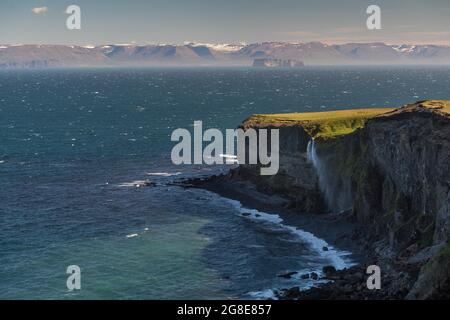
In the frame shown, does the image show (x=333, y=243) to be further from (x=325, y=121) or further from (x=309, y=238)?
(x=325, y=121)

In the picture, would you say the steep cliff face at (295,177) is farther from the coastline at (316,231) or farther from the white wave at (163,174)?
the white wave at (163,174)

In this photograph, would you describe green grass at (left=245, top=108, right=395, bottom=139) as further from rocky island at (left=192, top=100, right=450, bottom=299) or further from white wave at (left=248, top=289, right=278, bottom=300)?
white wave at (left=248, top=289, right=278, bottom=300)

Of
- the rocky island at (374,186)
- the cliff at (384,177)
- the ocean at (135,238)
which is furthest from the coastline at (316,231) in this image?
the cliff at (384,177)

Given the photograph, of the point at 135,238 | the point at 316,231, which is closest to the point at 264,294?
the point at 316,231
